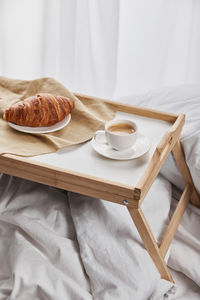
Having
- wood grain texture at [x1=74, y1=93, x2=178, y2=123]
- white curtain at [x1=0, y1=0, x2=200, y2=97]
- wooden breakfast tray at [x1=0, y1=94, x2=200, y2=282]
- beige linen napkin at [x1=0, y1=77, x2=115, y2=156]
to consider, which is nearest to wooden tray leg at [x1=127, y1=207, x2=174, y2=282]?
wooden breakfast tray at [x1=0, y1=94, x2=200, y2=282]

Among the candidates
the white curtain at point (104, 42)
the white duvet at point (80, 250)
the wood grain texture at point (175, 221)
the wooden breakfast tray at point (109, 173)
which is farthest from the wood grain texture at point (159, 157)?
the white curtain at point (104, 42)

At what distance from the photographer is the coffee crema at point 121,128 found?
1056mm

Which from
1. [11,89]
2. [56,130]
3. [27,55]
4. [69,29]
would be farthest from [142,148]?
[27,55]

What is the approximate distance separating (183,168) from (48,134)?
428mm

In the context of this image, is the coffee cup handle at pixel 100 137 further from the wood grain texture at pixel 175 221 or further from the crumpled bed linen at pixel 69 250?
the wood grain texture at pixel 175 221

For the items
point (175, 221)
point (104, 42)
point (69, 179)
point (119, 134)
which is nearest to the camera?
point (69, 179)

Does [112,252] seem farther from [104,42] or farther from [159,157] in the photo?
[104,42]

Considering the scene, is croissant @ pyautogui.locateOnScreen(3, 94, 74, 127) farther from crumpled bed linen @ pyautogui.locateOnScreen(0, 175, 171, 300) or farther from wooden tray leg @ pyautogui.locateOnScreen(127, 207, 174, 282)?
wooden tray leg @ pyautogui.locateOnScreen(127, 207, 174, 282)

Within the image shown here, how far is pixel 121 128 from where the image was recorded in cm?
107

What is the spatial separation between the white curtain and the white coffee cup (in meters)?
0.96

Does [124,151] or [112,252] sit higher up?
[124,151]

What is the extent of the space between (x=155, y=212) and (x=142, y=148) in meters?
0.25

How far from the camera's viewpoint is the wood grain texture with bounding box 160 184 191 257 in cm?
109

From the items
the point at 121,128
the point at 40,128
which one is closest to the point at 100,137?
the point at 121,128
